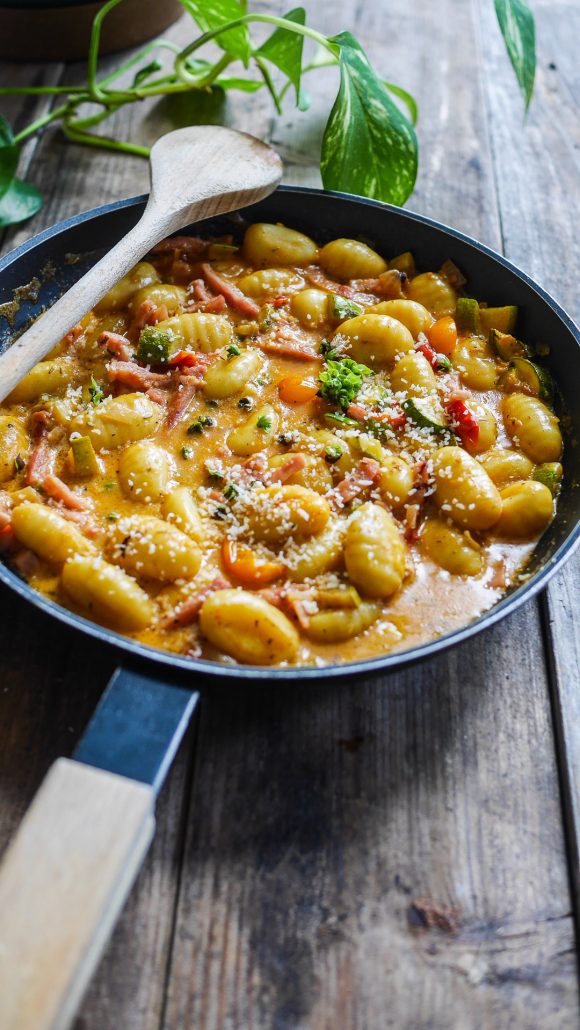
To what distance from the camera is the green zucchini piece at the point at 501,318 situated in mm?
2342

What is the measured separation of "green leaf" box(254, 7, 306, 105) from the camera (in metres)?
2.66

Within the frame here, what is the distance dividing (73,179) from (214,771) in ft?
6.99

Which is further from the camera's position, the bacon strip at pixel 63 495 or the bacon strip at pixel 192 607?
the bacon strip at pixel 63 495

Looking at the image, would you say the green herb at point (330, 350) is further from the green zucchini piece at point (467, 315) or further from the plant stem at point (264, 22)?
the plant stem at point (264, 22)

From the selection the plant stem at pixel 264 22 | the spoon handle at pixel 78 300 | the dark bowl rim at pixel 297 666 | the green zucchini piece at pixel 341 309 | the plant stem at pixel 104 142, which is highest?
the plant stem at pixel 264 22

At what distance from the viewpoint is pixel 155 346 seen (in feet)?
7.25

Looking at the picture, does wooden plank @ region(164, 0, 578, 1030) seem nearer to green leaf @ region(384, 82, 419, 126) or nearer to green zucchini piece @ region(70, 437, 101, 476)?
green zucchini piece @ region(70, 437, 101, 476)

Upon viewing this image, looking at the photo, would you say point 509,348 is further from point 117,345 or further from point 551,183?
point 551,183

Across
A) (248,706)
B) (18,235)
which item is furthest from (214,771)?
(18,235)

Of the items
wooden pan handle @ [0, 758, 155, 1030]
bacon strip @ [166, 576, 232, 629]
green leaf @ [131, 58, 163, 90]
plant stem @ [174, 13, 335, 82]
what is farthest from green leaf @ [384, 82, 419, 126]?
wooden pan handle @ [0, 758, 155, 1030]

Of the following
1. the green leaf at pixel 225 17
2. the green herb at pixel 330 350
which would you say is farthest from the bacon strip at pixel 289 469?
the green leaf at pixel 225 17

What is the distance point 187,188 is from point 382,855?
65.7 inches

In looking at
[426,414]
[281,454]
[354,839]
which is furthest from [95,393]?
[354,839]

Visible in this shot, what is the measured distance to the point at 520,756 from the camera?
1.78 meters
